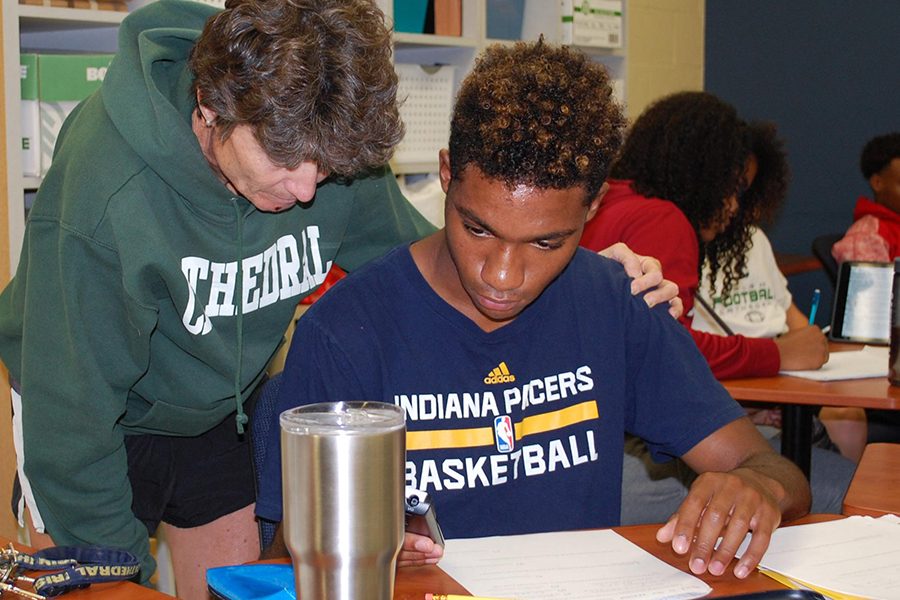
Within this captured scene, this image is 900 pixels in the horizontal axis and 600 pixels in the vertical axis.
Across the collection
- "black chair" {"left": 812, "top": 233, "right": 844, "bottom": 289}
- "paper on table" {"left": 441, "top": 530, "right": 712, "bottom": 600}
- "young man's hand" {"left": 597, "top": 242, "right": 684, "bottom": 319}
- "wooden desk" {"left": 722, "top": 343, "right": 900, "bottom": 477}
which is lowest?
"wooden desk" {"left": 722, "top": 343, "right": 900, "bottom": 477}

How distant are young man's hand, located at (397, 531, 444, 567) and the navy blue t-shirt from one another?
0.24 meters

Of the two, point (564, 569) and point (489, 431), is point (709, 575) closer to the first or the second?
point (564, 569)

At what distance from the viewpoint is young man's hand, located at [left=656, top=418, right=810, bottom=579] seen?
1.13 metres

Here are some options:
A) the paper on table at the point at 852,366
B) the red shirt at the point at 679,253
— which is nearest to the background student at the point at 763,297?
the paper on table at the point at 852,366

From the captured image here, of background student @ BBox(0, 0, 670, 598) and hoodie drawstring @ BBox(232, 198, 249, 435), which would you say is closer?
background student @ BBox(0, 0, 670, 598)

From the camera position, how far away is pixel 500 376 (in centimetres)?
142

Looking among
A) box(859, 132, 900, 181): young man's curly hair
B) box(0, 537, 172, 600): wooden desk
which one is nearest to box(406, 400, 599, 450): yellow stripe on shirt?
box(0, 537, 172, 600): wooden desk

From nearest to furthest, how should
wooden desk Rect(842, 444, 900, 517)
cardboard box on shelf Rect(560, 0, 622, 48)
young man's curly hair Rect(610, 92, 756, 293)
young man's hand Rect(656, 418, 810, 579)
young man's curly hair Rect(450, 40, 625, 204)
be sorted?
young man's hand Rect(656, 418, 810, 579)
young man's curly hair Rect(450, 40, 625, 204)
wooden desk Rect(842, 444, 900, 517)
young man's curly hair Rect(610, 92, 756, 293)
cardboard box on shelf Rect(560, 0, 622, 48)

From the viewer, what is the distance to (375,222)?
5.86ft

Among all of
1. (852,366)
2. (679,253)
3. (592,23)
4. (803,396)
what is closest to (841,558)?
(803,396)

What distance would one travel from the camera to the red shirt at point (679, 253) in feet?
8.07

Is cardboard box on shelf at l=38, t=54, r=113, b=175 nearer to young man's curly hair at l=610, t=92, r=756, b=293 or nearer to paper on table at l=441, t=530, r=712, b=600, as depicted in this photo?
young man's curly hair at l=610, t=92, r=756, b=293

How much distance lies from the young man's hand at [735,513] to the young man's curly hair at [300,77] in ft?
2.01

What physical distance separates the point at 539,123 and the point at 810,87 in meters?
4.28
